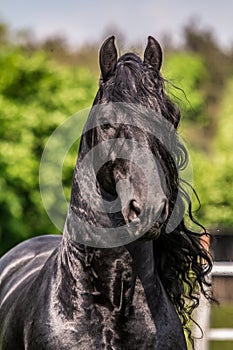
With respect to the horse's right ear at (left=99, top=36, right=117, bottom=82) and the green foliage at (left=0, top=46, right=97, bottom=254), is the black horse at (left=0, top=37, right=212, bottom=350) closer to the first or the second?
the horse's right ear at (left=99, top=36, right=117, bottom=82)

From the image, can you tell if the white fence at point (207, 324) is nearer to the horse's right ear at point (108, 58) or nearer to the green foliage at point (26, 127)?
the horse's right ear at point (108, 58)

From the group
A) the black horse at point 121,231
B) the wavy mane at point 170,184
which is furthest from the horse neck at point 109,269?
the wavy mane at point 170,184

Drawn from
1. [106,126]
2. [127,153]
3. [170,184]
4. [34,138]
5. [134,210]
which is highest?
[34,138]

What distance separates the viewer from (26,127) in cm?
3247

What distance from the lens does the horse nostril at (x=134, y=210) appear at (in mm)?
4094

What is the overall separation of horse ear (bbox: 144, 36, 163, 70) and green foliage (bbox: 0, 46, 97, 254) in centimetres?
2334

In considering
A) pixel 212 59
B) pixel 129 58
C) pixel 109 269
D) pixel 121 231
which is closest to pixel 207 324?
pixel 109 269

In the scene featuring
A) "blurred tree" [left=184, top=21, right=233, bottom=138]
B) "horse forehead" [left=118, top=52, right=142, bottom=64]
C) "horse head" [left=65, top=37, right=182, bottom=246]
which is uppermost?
"blurred tree" [left=184, top=21, right=233, bottom=138]

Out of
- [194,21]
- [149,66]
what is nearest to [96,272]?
[149,66]

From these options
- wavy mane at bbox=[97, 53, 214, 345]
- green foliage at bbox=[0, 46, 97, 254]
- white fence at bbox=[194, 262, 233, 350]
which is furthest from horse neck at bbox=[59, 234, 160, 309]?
green foliage at bbox=[0, 46, 97, 254]

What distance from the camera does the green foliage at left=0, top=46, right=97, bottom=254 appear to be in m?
29.1

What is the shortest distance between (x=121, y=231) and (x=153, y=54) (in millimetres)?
885

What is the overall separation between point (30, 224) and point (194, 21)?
34.5m

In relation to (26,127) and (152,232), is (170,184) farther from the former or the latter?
(26,127)
